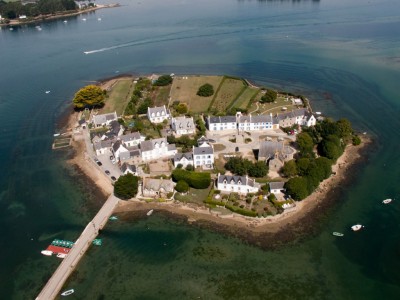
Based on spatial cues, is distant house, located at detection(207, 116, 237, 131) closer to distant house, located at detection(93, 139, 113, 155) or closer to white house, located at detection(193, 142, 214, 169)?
white house, located at detection(193, 142, 214, 169)

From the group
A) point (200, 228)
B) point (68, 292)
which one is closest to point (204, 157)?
point (200, 228)

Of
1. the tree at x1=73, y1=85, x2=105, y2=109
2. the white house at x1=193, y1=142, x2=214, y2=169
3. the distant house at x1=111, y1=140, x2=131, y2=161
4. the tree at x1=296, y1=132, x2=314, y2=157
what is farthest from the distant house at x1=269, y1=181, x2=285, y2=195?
the tree at x1=73, y1=85, x2=105, y2=109

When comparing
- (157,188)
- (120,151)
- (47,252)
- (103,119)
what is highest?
(103,119)

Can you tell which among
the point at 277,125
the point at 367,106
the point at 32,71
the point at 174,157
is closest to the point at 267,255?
the point at 174,157

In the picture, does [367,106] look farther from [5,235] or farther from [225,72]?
A: [5,235]

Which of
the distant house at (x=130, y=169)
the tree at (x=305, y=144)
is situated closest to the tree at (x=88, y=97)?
the distant house at (x=130, y=169)

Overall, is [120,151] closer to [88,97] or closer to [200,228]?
[200,228]
